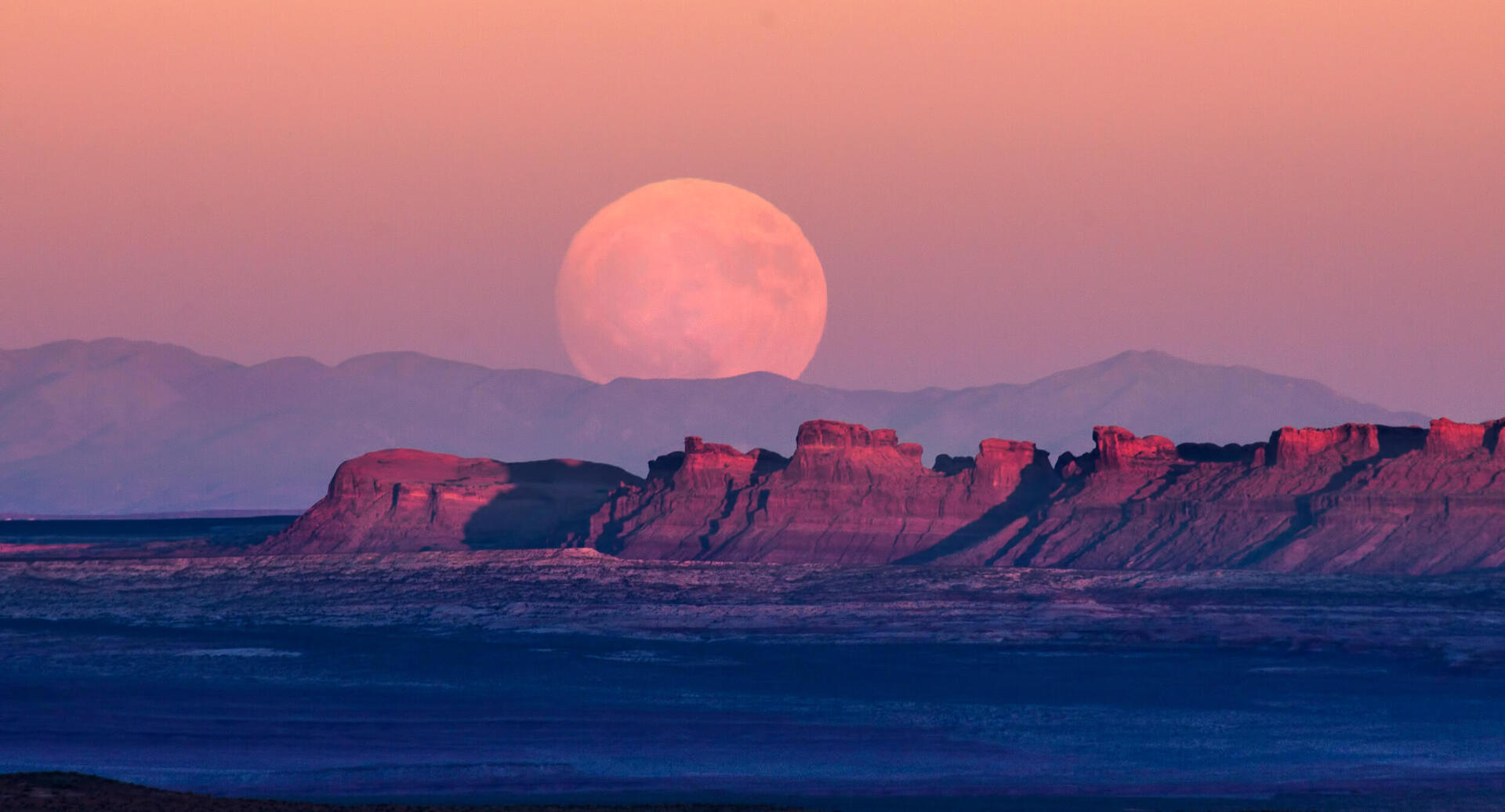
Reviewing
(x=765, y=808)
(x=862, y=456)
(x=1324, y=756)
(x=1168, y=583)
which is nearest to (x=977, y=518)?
(x=862, y=456)

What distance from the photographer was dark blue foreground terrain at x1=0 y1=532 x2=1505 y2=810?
2101 inches

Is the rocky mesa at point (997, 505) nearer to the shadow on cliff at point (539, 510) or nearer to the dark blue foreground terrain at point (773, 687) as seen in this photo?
the shadow on cliff at point (539, 510)

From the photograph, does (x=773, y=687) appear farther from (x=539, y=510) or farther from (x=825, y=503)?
(x=539, y=510)

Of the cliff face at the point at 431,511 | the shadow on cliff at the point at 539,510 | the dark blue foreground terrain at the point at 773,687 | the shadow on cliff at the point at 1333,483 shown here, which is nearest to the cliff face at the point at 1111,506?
the shadow on cliff at the point at 1333,483

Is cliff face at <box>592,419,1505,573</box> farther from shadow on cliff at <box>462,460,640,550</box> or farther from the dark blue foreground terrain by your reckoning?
the dark blue foreground terrain

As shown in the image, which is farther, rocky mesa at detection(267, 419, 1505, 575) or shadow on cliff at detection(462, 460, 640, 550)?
shadow on cliff at detection(462, 460, 640, 550)

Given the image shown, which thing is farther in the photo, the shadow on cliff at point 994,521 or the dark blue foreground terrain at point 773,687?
the shadow on cliff at point 994,521

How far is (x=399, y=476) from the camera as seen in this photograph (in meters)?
151

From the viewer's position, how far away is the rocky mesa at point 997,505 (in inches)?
4493

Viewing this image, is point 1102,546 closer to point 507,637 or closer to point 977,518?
point 977,518

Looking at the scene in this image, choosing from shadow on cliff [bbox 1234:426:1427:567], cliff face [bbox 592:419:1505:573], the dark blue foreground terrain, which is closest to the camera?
the dark blue foreground terrain

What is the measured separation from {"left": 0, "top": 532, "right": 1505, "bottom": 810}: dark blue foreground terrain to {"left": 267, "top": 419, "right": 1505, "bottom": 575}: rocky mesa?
9705 mm

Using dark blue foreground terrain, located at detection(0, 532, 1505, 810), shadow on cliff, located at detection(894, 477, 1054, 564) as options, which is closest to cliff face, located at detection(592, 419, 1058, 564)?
shadow on cliff, located at detection(894, 477, 1054, 564)

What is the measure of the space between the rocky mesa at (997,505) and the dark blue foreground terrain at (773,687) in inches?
382
